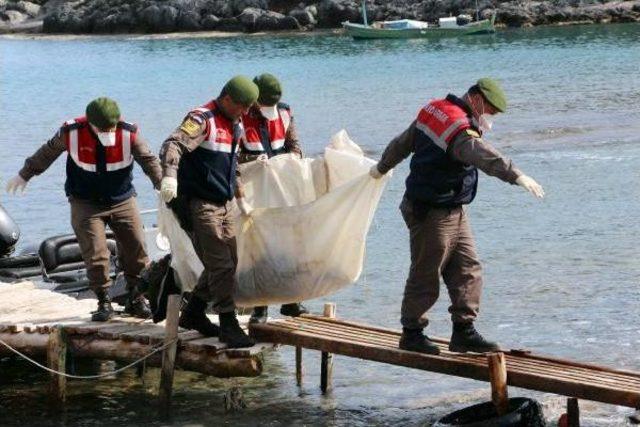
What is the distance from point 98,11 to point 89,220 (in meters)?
83.0

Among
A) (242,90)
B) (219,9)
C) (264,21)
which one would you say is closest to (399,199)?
(242,90)

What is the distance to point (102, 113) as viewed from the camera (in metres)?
9.95

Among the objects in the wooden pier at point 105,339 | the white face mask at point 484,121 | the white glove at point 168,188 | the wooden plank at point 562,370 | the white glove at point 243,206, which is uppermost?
the white face mask at point 484,121

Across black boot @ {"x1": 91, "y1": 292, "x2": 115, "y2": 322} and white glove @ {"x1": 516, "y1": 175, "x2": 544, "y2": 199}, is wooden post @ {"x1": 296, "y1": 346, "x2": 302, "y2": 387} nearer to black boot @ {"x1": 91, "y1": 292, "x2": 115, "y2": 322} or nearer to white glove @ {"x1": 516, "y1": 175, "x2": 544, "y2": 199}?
black boot @ {"x1": 91, "y1": 292, "x2": 115, "y2": 322}

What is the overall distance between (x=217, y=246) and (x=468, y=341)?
1785 mm

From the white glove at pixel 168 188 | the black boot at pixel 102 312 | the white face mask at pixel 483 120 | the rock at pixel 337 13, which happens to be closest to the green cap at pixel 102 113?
the white glove at pixel 168 188

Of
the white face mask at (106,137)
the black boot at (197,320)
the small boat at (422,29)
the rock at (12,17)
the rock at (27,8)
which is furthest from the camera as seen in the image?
the rock at (27,8)

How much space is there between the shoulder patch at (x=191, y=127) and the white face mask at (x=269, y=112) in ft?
3.78

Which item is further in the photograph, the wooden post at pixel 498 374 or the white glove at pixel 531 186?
the wooden post at pixel 498 374

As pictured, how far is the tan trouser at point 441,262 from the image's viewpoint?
8734 millimetres

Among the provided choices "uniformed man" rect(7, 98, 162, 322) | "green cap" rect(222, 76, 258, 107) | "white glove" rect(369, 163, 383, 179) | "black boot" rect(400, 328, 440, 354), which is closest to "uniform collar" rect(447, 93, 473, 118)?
"white glove" rect(369, 163, 383, 179)

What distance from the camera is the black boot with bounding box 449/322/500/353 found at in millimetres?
8984

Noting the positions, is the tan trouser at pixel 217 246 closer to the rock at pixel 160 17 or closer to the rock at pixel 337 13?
the rock at pixel 337 13

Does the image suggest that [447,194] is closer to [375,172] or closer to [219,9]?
[375,172]
